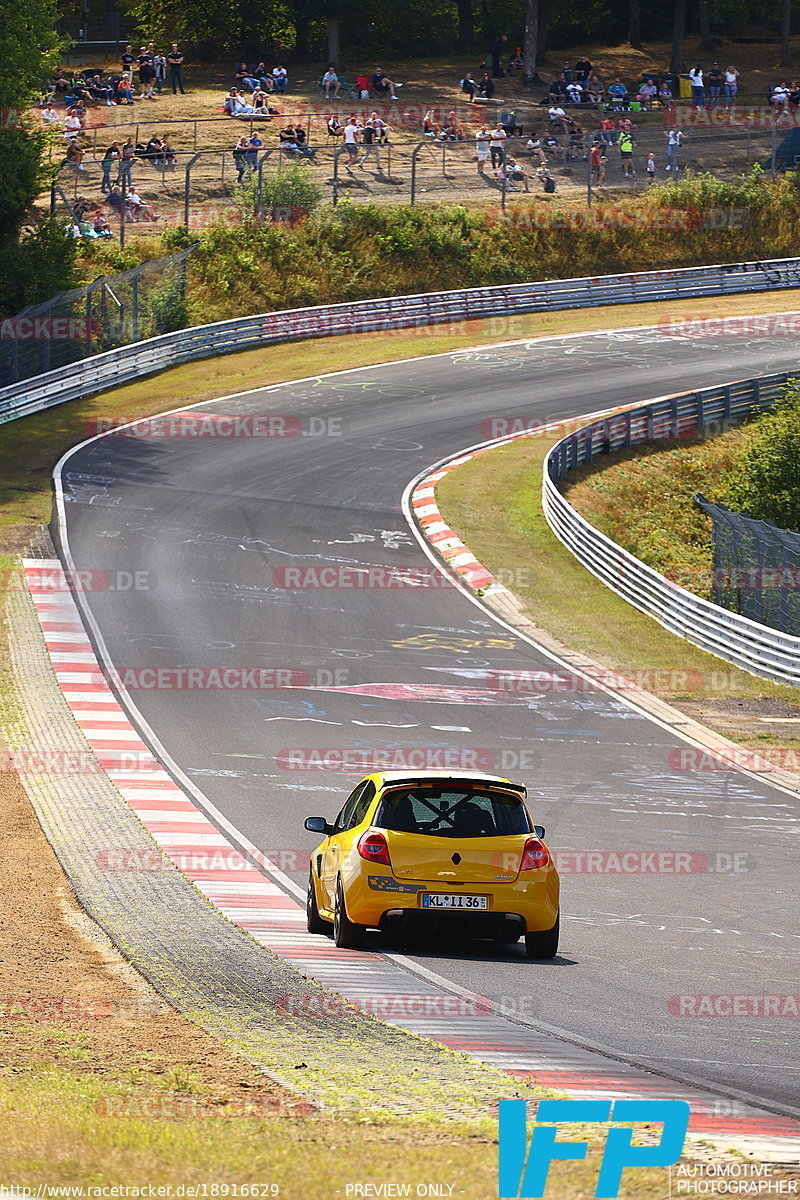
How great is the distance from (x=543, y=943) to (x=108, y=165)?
2021 inches

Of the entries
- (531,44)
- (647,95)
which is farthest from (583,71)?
(531,44)

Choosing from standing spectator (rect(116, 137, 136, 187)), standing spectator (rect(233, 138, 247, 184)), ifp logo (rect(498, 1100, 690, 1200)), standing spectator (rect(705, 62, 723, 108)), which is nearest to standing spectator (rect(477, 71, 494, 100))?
standing spectator (rect(705, 62, 723, 108))

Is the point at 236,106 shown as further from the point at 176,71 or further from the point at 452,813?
the point at 452,813

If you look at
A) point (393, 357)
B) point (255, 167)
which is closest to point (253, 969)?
point (393, 357)

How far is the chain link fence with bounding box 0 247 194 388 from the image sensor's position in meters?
43.7

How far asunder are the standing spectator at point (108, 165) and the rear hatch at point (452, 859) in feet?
167

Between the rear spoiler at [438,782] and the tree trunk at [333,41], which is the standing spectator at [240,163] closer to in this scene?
the tree trunk at [333,41]

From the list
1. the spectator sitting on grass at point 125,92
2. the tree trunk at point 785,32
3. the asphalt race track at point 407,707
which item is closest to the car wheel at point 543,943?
the asphalt race track at point 407,707

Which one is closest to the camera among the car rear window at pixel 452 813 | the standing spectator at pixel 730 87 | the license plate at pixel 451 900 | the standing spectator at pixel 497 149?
the license plate at pixel 451 900

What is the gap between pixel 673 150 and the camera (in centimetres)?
6625

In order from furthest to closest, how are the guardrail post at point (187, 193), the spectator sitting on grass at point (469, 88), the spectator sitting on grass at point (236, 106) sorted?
the spectator sitting on grass at point (469, 88) < the spectator sitting on grass at point (236, 106) < the guardrail post at point (187, 193)

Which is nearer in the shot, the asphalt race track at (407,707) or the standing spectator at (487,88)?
the asphalt race track at (407,707)

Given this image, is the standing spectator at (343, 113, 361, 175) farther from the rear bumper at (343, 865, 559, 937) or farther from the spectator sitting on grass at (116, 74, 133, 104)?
the rear bumper at (343, 865, 559, 937)

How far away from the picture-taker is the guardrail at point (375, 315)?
148 ft
